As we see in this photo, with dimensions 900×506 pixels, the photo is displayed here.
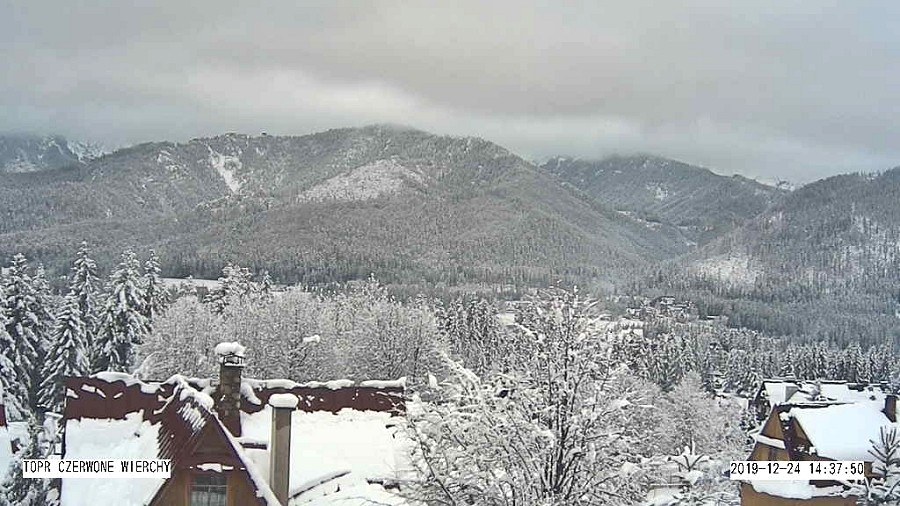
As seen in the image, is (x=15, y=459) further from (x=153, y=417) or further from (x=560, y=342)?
(x=560, y=342)

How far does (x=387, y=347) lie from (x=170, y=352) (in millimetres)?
14445

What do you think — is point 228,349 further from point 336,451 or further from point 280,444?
point 336,451

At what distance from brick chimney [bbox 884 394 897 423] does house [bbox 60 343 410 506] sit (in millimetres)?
15862

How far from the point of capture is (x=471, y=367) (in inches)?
2060

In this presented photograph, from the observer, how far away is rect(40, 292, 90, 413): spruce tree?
45344mm

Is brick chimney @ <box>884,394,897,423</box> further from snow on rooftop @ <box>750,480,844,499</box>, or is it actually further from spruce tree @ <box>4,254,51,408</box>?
spruce tree @ <box>4,254,51,408</box>

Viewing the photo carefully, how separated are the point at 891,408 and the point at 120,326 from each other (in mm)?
38724

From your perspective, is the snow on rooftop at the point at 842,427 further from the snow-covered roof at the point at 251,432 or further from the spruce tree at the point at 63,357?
the spruce tree at the point at 63,357

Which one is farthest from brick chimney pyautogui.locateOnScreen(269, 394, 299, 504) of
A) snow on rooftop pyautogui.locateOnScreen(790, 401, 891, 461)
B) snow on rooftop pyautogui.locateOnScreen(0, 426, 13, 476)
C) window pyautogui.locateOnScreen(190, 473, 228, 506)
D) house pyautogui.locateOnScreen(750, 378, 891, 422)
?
house pyautogui.locateOnScreen(750, 378, 891, 422)

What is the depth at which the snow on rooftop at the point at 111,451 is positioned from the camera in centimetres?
1486

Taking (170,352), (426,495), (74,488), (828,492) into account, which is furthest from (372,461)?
(170,352)

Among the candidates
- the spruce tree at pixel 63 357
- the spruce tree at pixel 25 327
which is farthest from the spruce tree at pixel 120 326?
the spruce tree at pixel 25 327

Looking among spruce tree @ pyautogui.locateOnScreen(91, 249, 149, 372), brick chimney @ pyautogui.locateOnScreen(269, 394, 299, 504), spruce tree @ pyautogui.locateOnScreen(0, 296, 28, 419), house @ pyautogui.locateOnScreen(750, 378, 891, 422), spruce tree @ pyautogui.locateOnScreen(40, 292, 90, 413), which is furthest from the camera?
spruce tree @ pyautogui.locateOnScreen(91, 249, 149, 372)

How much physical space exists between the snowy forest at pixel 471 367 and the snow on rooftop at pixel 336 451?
2.17 meters
